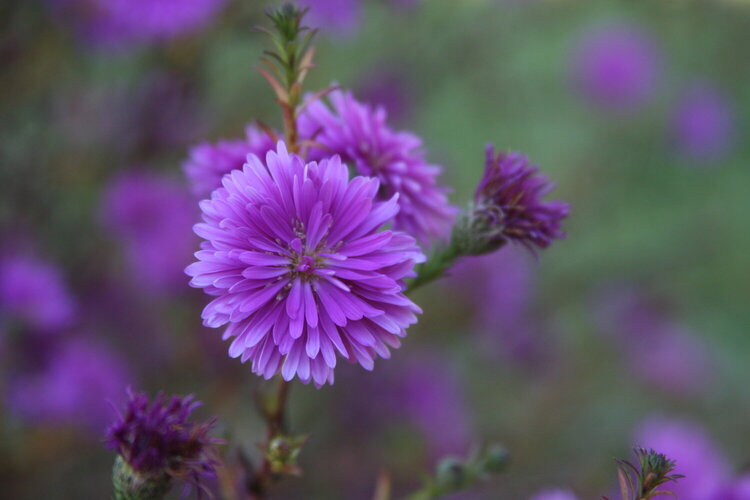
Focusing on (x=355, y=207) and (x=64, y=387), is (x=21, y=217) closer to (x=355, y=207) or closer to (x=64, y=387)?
(x=64, y=387)

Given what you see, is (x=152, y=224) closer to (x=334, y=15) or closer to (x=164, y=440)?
(x=334, y=15)

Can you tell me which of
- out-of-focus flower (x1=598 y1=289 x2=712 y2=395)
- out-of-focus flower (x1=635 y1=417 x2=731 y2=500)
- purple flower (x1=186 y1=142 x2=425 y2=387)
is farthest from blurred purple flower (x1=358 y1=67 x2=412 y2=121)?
purple flower (x1=186 y1=142 x2=425 y2=387)

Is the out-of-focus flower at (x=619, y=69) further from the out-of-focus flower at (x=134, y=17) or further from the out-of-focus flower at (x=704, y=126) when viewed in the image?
the out-of-focus flower at (x=134, y=17)

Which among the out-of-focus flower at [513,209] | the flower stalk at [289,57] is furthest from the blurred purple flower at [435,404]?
the flower stalk at [289,57]

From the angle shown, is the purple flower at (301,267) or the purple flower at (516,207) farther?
the purple flower at (516,207)


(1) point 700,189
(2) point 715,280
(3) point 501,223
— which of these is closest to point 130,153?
(3) point 501,223

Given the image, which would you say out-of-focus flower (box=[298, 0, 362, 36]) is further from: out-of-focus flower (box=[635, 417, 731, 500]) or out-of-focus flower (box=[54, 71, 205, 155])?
out-of-focus flower (box=[635, 417, 731, 500])

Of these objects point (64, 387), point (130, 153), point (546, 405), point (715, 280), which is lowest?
point (64, 387)

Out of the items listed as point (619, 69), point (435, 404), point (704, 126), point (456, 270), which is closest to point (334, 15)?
point (456, 270)
